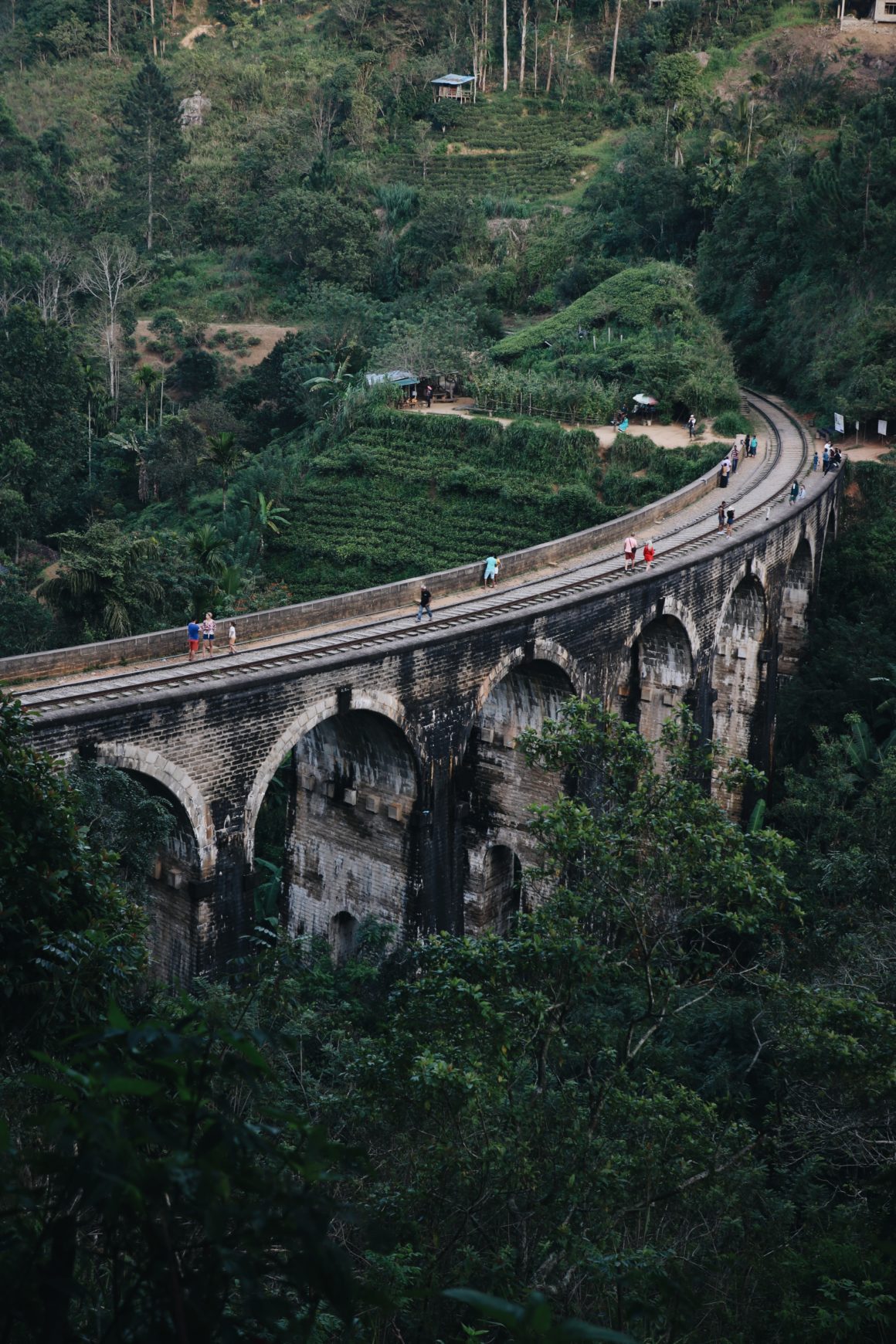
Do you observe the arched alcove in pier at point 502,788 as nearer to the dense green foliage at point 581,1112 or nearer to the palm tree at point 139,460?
the dense green foliage at point 581,1112

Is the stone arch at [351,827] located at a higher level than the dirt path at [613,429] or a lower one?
lower

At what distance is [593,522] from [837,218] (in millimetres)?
16632

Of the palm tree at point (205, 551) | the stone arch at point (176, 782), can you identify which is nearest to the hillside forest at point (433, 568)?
the palm tree at point (205, 551)

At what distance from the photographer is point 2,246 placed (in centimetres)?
6531

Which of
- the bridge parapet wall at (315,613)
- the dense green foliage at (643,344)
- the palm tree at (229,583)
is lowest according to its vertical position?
the palm tree at (229,583)

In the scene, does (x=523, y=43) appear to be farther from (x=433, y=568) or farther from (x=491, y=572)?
(x=491, y=572)

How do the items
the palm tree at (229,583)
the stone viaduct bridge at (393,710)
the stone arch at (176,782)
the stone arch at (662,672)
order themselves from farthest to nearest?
the palm tree at (229,583)
the stone arch at (662,672)
the stone viaduct bridge at (393,710)
the stone arch at (176,782)

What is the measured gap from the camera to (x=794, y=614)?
131 ft

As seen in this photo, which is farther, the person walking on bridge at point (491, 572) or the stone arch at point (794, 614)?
the stone arch at point (794, 614)

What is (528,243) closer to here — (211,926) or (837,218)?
(837,218)

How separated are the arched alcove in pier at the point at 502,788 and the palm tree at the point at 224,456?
70.3 feet

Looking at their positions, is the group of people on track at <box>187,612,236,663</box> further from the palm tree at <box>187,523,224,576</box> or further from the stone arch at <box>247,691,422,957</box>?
the palm tree at <box>187,523,224,576</box>

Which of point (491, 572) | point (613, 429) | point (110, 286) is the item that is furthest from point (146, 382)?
point (491, 572)

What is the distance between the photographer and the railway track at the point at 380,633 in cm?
1948
